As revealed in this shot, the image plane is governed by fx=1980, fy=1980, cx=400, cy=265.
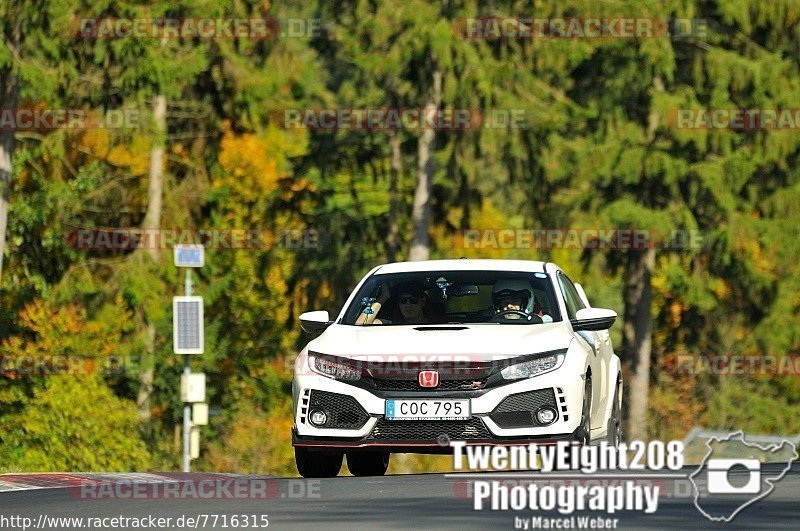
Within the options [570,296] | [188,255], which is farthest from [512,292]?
[188,255]

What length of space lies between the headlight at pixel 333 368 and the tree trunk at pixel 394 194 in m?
31.4

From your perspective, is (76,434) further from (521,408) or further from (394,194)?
(521,408)

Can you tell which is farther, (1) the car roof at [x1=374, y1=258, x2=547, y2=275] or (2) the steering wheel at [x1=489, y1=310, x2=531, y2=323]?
(1) the car roof at [x1=374, y1=258, x2=547, y2=275]

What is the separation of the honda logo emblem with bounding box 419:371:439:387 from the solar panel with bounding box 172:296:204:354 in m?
15.9

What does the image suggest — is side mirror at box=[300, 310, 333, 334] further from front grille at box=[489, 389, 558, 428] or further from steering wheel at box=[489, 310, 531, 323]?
front grille at box=[489, 389, 558, 428]

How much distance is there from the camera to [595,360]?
50.1ft

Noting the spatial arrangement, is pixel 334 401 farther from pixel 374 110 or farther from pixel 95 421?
pixel 374 110

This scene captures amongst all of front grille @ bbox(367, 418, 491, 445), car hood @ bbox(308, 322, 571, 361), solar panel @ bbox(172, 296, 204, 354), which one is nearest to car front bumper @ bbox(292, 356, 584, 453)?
front grille @ bbox(367, 418, 491, 445)

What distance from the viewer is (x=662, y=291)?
50.8 meters

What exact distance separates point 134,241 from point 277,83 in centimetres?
471

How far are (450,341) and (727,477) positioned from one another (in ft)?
7.61

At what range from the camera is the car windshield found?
15.3 m

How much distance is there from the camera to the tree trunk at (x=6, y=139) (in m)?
32.7

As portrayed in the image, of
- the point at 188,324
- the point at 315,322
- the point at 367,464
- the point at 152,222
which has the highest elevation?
the point at 315,322
